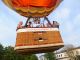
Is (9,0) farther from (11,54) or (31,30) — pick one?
(11,54)

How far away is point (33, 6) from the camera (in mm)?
25469

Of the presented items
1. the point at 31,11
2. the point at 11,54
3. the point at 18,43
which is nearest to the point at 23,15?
the point at 31,11

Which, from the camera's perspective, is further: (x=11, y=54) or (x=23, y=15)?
(x=11, y=54)

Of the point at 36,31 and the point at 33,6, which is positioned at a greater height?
the point at 33,6

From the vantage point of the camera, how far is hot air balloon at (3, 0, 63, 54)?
24.6 m

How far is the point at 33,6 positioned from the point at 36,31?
2.09 meters

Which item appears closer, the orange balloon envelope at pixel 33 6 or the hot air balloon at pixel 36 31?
the hot air balloon at pixel 36 31

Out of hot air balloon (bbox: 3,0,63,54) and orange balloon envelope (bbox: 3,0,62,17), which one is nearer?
hot air balloon (bbox: 3,0,63,54)

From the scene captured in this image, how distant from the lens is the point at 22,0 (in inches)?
997

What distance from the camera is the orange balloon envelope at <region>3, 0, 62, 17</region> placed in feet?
82.7

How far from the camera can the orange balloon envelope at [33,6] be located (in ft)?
82.7

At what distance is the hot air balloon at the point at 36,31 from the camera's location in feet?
80.8

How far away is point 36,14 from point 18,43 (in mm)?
2788

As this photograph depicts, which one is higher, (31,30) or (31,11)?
(31,11)
